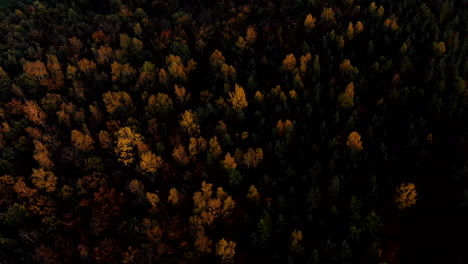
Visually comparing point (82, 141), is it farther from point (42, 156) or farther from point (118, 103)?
point (118, 103)

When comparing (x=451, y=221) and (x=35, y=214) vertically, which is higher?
(x=451, y=221)

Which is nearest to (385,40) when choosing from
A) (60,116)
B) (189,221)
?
(189,221)

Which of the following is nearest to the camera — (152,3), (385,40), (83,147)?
(83,147)

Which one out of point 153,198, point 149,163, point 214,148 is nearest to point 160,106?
point 149,163

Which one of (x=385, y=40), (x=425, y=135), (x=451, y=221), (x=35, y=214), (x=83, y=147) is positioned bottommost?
(x=35, y=214)

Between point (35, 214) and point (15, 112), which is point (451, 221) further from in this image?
point (15, 112)

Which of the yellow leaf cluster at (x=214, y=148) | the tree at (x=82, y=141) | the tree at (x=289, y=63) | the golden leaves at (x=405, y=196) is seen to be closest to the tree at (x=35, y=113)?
the tree at (x=82, y=141)

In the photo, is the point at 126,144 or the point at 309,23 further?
the point at 309,23
